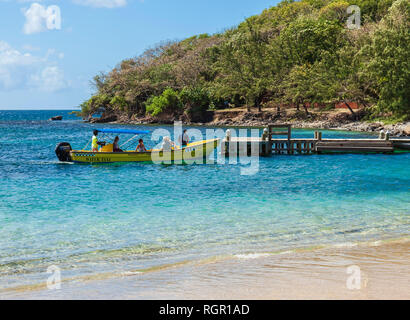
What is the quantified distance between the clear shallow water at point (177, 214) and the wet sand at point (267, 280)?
0.70m

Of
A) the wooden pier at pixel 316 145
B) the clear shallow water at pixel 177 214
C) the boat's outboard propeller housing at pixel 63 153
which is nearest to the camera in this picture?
the clear shallow water at pixel 177 214

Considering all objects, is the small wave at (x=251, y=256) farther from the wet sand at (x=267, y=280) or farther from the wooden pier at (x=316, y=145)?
the wooden pier at (x=316, y=145)

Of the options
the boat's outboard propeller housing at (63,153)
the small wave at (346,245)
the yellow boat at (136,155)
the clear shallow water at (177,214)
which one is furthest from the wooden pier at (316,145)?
the small wave at (346,245)

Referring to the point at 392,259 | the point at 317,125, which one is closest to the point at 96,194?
the point at 392,259

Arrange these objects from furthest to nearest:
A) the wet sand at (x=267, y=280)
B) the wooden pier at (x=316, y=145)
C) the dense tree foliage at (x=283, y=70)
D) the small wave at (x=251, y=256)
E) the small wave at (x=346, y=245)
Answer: the dense tree foliage at (x=283, y=70) → the wooden pier at (x=316, y=145) → the small wave at (x=346, y=245) → the small wave at (x=251, y=256) → the wet sand at (x=267, y=280)

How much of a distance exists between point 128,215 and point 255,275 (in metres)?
6.27

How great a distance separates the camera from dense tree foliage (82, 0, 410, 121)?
43.8m

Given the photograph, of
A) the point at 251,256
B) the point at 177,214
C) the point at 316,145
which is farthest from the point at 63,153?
the point at 251,256

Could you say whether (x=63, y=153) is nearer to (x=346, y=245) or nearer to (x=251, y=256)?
(x=251, y=256)

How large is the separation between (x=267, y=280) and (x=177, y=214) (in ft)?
20.0

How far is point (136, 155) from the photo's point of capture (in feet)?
82.7

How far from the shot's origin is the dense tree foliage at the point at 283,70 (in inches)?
1726

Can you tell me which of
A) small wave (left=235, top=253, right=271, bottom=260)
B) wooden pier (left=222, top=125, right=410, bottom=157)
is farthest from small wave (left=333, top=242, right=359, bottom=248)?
wooden pier (left=222, top=125, right=410, bottom=157)

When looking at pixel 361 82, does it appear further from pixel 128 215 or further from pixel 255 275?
pixel 255 275
